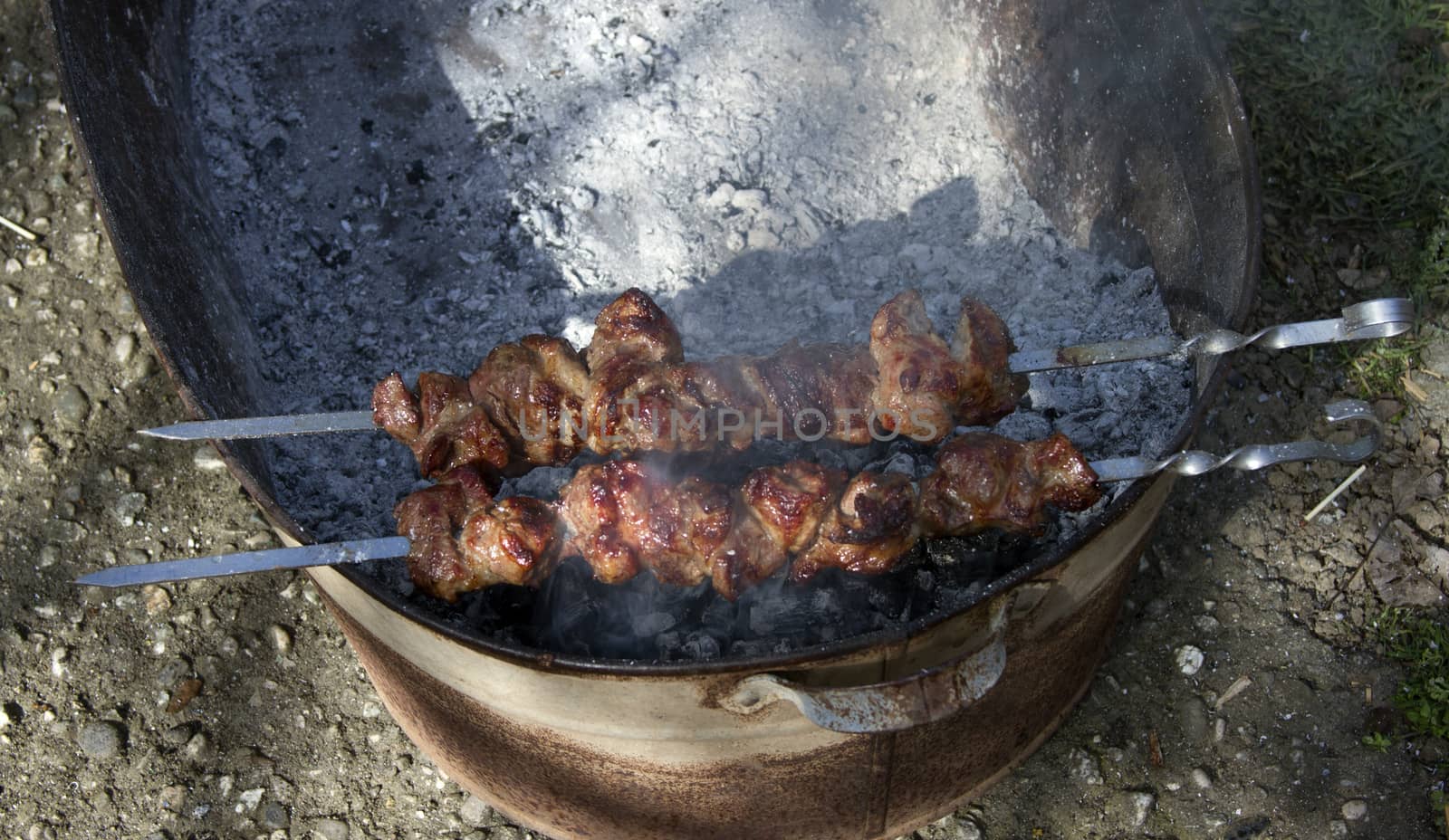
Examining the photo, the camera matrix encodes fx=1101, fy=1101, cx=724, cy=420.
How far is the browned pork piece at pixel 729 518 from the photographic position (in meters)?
2.63

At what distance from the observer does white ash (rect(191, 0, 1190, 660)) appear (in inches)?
141

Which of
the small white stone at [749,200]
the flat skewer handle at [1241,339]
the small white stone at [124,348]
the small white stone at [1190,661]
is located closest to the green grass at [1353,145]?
the small white stone at [1190,661]

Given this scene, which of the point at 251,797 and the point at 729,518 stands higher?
the point at 729,518

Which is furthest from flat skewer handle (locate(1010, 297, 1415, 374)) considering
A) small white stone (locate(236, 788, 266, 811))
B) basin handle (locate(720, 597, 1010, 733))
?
small white stone (locate(236, 788, 266, 811))

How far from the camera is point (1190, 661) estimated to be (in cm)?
373

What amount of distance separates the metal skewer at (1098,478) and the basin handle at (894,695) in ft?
1.86

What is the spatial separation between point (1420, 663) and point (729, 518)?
261cm

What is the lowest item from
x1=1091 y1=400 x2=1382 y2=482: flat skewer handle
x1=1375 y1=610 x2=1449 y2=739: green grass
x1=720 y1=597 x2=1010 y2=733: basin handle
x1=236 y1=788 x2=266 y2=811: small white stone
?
x1=1375 y1=610 x2=1449 y2=739: green grass

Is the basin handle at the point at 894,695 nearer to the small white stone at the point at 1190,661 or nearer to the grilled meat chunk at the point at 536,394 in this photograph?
the grilled meat chunk at the point at 536,394

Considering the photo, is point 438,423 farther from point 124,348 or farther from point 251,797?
point 124,348

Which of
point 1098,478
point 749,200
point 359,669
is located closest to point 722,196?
point 749,200

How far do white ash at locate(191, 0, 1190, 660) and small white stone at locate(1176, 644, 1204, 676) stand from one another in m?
1.07

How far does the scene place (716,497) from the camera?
104 inches

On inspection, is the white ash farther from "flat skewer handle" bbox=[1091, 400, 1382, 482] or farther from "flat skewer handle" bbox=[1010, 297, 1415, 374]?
"flat skewer handle" bbox=[1091, 400, 1382, 482]
